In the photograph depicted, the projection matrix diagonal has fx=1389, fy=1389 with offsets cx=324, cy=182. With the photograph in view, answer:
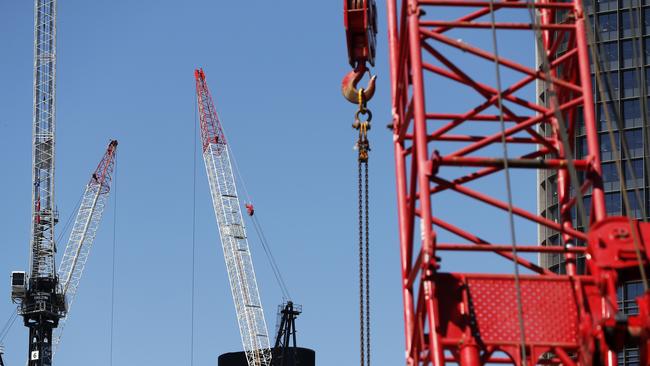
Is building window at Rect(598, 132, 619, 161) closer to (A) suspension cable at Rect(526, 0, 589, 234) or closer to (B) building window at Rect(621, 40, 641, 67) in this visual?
(B) building window at Rect(621, 40, 641, 67)

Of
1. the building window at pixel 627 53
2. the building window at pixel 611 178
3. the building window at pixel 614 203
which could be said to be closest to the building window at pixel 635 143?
the building window at pixel 611 178

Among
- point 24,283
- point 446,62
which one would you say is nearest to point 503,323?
point 446,62

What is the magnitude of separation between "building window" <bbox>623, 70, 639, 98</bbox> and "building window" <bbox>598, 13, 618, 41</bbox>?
437 centimetres

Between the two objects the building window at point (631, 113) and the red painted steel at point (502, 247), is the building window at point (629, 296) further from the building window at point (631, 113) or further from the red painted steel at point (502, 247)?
the red painted steel at point (502, 247)

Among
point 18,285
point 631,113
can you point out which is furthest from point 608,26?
point 18,285

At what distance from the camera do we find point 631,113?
149 m

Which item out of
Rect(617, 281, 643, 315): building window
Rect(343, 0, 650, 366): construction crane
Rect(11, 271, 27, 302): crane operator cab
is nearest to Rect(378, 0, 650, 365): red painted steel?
Rect(343, 0, 650, 366): construction crane

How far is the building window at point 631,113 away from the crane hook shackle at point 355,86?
104181mm

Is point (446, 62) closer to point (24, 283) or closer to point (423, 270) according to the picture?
point (423, 270)

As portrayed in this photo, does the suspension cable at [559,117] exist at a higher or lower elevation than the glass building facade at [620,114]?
lower

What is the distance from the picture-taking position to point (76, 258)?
19838cm

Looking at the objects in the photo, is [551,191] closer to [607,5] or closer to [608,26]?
[608,26]

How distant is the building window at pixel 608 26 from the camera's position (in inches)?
5955

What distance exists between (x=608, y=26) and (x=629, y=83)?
6.90 m
